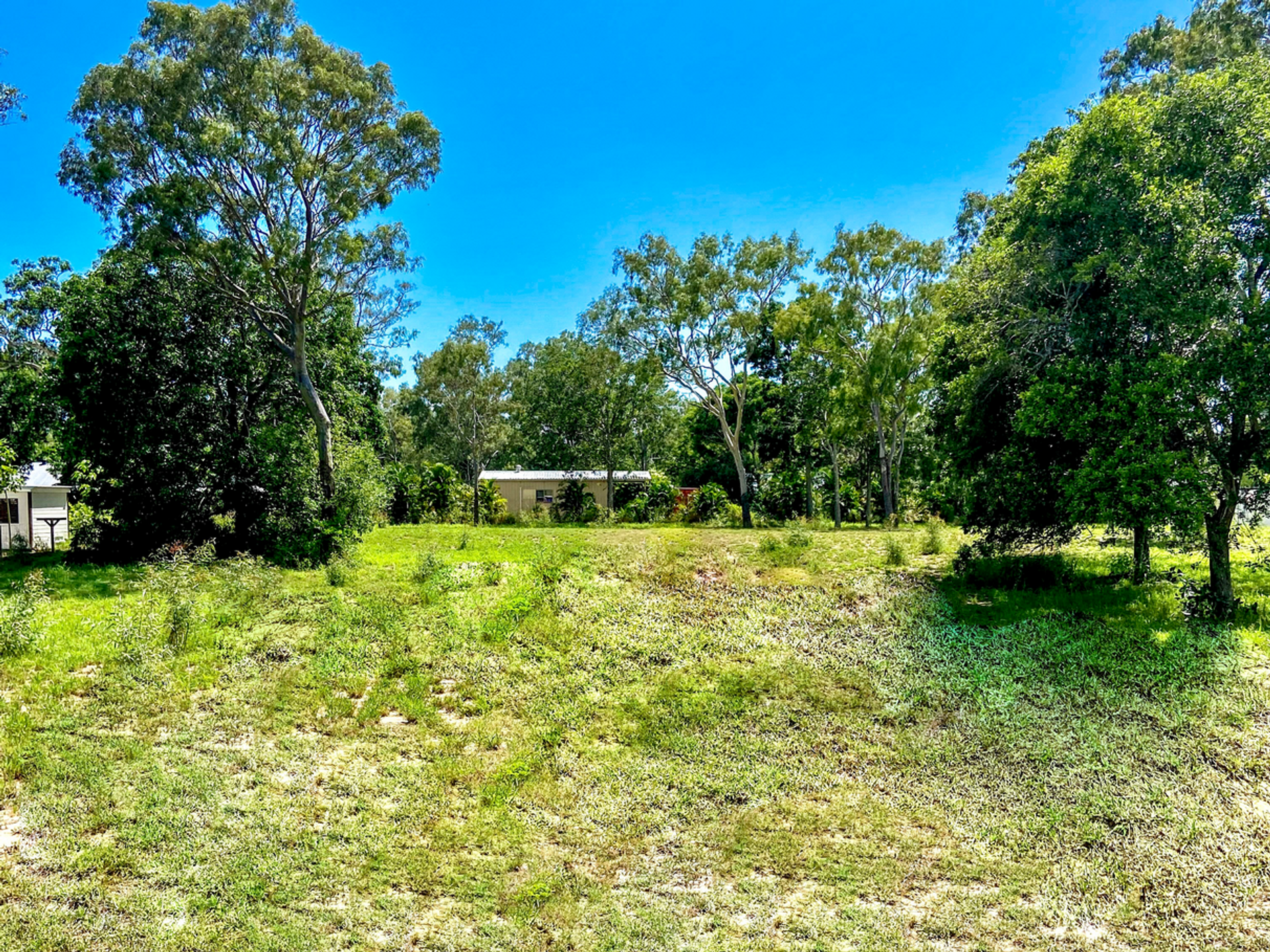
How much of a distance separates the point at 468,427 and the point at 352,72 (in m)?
20.9

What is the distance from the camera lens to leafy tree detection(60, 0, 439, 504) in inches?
448

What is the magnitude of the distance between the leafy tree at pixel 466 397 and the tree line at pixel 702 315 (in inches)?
190

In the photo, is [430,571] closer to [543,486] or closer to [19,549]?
[19,549]

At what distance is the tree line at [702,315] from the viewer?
7012mm

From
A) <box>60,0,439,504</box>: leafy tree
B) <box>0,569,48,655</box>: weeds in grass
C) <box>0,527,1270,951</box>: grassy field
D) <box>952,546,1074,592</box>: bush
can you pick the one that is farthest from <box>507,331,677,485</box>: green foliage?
<box>0,569,48,655</box>: weeds in grass

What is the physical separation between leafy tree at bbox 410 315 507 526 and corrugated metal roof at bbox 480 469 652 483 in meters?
1.35

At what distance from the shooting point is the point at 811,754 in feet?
15.9

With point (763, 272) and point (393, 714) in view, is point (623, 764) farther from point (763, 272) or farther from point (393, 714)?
point (763, 272)

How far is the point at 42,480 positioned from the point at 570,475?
57.6ft

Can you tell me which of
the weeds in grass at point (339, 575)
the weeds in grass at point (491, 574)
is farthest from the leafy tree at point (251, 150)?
the weeds in grass at point (491, 574)

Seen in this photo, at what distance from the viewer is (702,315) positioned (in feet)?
68.0

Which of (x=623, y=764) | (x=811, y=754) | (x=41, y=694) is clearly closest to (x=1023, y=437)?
(x=811, y=754)

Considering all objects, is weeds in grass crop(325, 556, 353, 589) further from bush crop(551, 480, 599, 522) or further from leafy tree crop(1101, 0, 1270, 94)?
bush crop(551, 480, 599, 522)

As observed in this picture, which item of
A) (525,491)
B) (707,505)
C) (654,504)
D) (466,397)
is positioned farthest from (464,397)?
(707,505)
